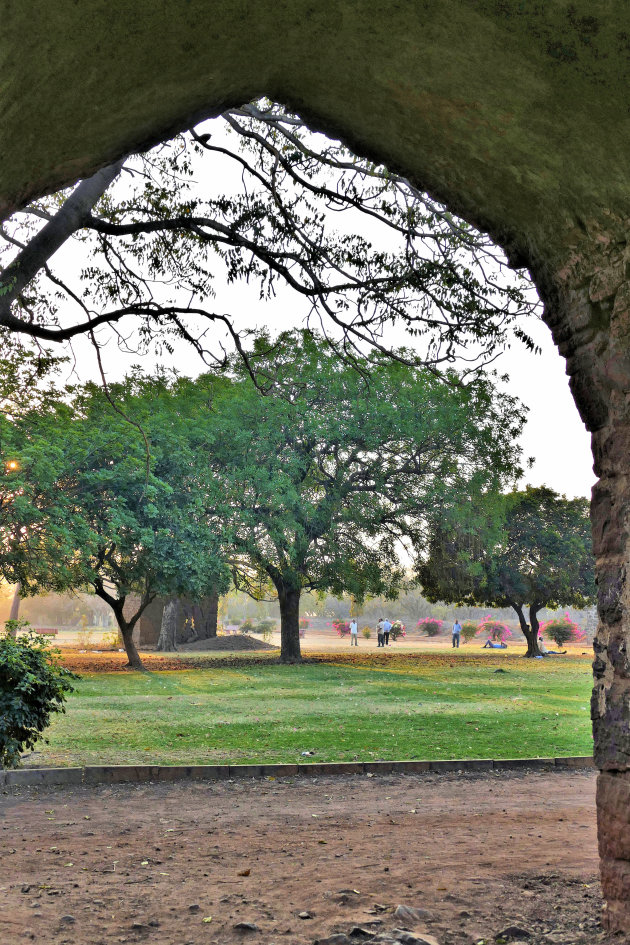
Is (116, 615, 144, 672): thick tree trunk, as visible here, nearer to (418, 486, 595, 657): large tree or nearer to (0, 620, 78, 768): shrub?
(418, 486, 595, 657): large tree

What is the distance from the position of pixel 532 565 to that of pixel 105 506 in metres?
20.8

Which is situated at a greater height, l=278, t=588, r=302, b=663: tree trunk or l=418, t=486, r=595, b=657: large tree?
l=418, t=486, r=595, b=657: large tree

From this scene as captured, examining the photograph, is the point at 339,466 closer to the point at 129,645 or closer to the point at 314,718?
the point at 129,645

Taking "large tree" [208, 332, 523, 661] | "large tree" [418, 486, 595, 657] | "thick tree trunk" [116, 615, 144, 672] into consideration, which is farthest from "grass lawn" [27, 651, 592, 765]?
"large tree" [418, 486, 595, 657]

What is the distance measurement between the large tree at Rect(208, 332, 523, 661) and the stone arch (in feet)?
68.5

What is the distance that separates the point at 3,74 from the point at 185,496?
21.7 metres

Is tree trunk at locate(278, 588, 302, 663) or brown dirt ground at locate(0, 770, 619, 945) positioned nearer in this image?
brown dirt ground at locate(0, 770, 619, 945)

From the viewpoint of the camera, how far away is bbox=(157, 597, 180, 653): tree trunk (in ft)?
119

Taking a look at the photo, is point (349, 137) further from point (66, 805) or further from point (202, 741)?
point (202, 741)

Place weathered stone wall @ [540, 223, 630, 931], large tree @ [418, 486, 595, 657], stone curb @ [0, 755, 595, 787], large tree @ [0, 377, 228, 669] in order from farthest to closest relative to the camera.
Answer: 1. large tree @ [418, 486, 595, 657]
2. large tree @ [0, 377, 228, 669]
3. stone curb @ [0, 755, 595, 787]
4. weathered stone wall @ [540, 223, 630, 931]

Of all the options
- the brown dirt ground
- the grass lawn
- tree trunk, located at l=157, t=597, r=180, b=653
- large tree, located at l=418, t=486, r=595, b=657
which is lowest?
the grass lawn

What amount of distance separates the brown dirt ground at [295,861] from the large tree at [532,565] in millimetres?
25248

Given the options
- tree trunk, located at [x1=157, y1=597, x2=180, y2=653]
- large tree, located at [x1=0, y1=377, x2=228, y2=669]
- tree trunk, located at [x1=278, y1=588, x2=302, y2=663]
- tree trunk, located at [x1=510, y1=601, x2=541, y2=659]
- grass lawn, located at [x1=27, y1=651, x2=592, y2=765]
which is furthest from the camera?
tree trunk, located at [x1=510, y1=601, x2=541, y2=659]

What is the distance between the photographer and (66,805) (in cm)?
740
